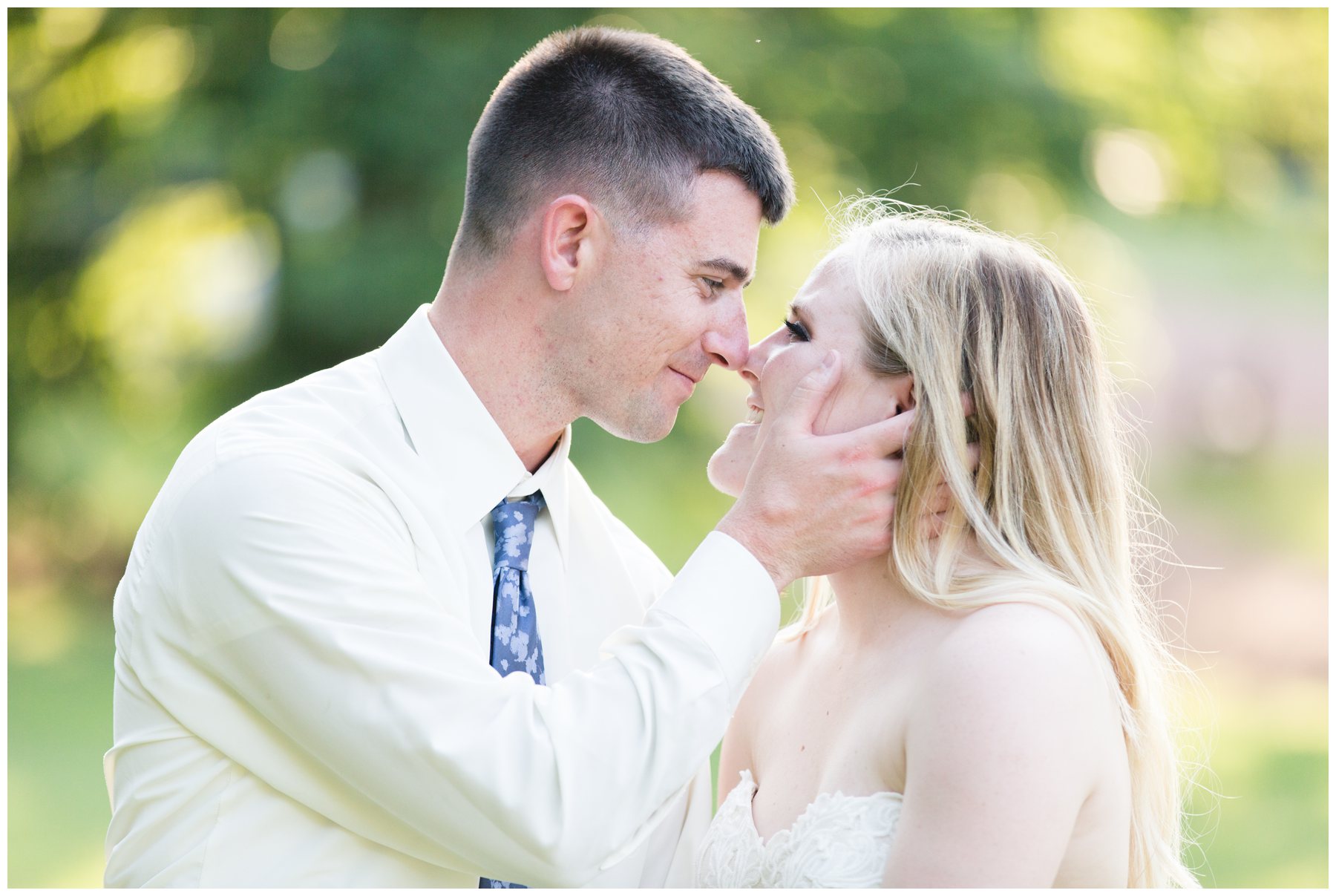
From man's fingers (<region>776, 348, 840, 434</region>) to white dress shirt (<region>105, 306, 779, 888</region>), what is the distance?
0.29 metres

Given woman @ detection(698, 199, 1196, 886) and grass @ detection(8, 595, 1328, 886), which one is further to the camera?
grass @ detection(8, 595, 1328, 886)

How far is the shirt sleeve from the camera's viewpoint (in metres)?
2.01

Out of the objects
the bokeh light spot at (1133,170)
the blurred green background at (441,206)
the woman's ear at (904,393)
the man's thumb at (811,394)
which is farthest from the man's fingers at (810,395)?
the bokeh light spot at (1133,170)

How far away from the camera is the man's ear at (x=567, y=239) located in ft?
9.09

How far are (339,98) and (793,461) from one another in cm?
678

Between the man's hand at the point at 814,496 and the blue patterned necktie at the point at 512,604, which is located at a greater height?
the man's hand at the point at 814,496

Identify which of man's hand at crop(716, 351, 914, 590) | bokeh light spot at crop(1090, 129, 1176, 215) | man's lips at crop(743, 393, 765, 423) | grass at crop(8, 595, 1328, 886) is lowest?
grass at crop(8, 595, 1328, 886)

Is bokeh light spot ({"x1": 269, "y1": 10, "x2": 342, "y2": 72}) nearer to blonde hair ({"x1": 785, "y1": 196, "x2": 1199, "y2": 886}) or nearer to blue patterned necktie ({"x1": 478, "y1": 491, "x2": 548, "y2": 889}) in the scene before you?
blue patterned necktie ({"x1": 478, "y1": 491, "x2": 548, "y2": 889})

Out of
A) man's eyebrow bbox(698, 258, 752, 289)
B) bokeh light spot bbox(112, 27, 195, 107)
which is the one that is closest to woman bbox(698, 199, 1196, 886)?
man's eyebrow bbox(698, 258, 752, 289)

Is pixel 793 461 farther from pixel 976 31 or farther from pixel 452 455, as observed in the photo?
pixel 976 31

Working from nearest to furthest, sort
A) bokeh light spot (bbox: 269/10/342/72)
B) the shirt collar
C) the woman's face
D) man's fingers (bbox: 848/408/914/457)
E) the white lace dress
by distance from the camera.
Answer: the white lace dress, man's fingers (bbox: 848/408/914/457), the woman's face, the shirt collar, bokeh light spot (bbox: 269/10/342/72)

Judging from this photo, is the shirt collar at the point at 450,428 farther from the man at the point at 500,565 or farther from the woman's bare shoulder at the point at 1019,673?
the woman's bare shoulder at the point at 1019,673

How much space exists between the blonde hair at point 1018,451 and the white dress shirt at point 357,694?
43cm

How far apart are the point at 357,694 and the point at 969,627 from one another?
1.10 m
